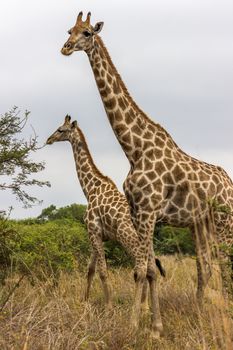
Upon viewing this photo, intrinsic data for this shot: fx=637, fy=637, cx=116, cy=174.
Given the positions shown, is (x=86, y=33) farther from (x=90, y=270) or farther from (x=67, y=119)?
(x=90, y=270)

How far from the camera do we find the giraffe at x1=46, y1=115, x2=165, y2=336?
9.61m

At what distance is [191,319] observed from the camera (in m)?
7.94

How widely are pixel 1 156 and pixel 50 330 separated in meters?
6.25

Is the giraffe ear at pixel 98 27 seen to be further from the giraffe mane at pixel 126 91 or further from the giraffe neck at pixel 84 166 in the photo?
the giraffe neck at pixel 84 166

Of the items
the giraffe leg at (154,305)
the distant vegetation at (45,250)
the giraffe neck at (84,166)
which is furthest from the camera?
the giraffe neck at (84,166)

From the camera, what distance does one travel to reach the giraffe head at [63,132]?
1118 cm

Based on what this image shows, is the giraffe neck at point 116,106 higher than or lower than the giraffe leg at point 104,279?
higher

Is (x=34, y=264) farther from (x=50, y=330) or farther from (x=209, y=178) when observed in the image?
(x=50, y=330)

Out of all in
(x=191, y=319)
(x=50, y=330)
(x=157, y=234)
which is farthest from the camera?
(x=157, y=234)

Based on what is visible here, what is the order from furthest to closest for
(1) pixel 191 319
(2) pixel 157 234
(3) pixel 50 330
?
(2) pixel 157 234 → (1) pixel 191 319 → (3) pixel 50 330

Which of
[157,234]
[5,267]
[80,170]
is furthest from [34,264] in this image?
[157,234]

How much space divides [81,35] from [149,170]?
6.19 feet

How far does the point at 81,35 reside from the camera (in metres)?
7.95

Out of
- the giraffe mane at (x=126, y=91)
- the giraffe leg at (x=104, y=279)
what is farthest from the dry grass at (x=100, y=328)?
the giraffe mane at (x=126, y=91)
